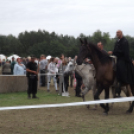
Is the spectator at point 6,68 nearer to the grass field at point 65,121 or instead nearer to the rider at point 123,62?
the grass field at point 65,121

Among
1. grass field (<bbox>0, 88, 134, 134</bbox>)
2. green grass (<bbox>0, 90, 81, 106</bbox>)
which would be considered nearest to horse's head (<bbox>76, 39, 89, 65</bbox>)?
grass field (<bbox>0, 88, 134, 134</bbox>)

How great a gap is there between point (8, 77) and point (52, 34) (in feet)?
33.9

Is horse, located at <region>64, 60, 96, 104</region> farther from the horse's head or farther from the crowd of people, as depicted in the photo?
the crowd of people

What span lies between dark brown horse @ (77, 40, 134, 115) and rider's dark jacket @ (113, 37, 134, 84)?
0.98ft

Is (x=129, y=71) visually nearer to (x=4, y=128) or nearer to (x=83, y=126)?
(x=83, y=126)

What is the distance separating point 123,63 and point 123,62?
0.04m

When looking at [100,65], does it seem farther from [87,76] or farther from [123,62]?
→ [87,76]

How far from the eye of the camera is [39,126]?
311 inches

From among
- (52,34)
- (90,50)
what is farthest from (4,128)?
(52,34)

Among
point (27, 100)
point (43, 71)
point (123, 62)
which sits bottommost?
point (27, 100)

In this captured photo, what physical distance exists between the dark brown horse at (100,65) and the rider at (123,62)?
0.95 feet

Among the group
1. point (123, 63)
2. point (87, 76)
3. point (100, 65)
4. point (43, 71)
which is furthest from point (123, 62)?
point (43, 71)

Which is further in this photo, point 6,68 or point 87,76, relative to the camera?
point 6,68

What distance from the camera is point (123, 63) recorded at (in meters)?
10.1
